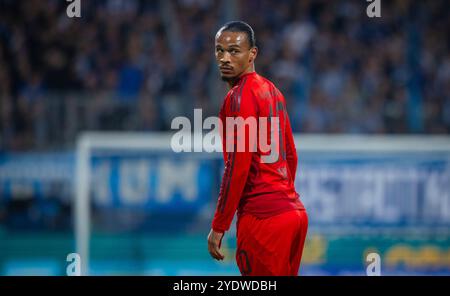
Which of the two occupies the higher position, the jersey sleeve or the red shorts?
the jersey sleeve

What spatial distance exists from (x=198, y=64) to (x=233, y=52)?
25.0ft

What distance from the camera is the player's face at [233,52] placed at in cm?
626

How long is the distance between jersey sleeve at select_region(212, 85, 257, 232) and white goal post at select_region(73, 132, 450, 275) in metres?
5.88

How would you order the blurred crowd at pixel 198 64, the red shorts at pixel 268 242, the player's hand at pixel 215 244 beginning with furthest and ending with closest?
the blurred crowd at pixel 198 64 → the red shorts at pixel 268 242 → the player's hand at pixel 215 244

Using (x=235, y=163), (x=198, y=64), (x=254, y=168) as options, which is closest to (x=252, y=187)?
(x=254, y=168)

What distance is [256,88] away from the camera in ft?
20.4

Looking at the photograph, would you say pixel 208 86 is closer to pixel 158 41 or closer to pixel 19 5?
pixel 158 41

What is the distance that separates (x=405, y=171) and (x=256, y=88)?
626cm

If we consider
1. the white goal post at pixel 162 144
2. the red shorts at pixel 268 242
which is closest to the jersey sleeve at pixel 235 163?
the red shorts at pixel 268 242

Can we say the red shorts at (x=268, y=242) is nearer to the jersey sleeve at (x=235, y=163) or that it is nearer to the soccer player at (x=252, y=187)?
the soccer player at (x=252, y=187)

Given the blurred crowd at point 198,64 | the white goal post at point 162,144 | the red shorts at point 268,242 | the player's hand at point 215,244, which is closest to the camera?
the player's hand at point 215,244

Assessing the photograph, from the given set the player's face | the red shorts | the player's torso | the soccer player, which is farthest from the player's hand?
the player's face

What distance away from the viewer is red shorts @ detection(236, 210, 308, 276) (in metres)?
6.21

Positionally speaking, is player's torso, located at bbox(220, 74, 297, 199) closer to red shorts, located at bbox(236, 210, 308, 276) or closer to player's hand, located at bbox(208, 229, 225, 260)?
red shorts, located at bbox(236, 210, 308, 276)
